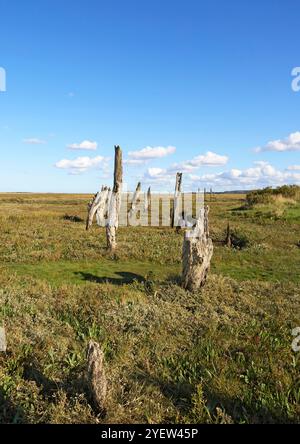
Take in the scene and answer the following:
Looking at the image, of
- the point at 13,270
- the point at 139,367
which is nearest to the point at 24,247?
the point at 13,270

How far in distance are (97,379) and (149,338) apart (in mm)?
3299

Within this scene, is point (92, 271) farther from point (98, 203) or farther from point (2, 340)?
point (98, 203)

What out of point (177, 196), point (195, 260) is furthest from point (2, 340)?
point (177, 196)

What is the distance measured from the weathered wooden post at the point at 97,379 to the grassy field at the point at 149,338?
204mm

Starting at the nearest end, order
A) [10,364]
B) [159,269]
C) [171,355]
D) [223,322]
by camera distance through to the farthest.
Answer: [10,364] < [171,355] < [223,322] < [159,269]

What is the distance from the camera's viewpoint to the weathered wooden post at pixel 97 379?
678 cm

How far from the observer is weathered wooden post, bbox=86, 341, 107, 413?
6.78 m

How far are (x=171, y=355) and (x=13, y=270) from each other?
398 inches

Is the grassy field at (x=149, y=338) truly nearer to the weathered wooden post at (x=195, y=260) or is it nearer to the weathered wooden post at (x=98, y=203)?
the weathered wooden post at (x=195, y=260)

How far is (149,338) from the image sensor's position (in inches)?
392

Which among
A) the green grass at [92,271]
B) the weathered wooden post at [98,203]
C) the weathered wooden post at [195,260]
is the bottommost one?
the green grass at [92,271]

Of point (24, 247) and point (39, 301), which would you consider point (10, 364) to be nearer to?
point (39, 301)

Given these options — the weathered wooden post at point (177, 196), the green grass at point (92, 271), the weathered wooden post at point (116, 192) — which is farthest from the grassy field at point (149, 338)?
the weathered wooden post at point (177, 196)

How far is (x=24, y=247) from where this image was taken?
21.6 metres
